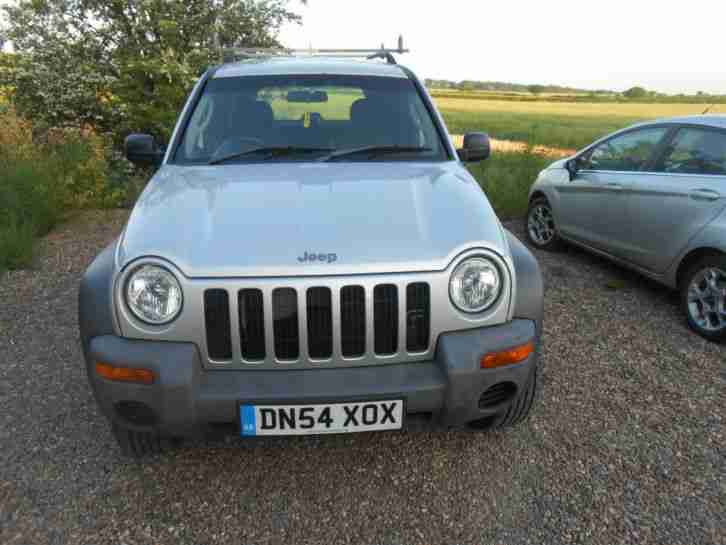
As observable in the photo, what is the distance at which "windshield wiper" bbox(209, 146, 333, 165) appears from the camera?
10.1 feet

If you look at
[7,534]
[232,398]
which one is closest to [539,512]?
[232,398]

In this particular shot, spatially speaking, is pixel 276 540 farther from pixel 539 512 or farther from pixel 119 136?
pixel 119 136

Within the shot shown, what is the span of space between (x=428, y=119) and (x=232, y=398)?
7.10ft

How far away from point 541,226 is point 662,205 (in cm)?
194

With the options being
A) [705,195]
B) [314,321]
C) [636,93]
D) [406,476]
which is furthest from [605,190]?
[636,93]

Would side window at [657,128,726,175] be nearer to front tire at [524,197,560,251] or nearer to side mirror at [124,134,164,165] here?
front tire at [524,197,560,251]

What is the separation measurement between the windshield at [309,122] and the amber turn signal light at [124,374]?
136cm

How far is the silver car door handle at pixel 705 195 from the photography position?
3.97 meters

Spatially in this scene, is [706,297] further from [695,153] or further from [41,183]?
[41,183]

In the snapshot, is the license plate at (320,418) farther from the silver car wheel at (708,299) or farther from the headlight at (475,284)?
the silver car wheel at (708,299)

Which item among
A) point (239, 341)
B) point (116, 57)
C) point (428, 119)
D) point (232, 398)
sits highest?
point (116, 57)

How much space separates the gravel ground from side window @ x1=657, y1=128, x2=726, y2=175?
149 centimetres

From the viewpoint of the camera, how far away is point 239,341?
214 centimetres

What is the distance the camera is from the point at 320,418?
7.03 feet
